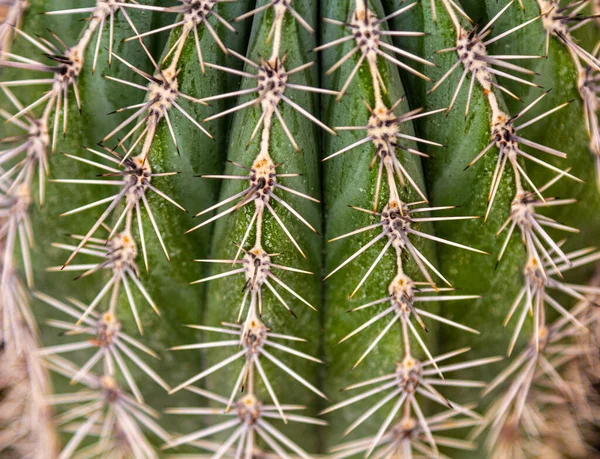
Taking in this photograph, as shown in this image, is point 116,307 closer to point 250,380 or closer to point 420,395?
point 250,380

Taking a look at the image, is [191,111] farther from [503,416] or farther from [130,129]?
[503,416]

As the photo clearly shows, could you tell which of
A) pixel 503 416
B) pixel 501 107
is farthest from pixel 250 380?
A: pixel 501 107

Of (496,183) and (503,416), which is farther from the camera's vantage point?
(503,416)

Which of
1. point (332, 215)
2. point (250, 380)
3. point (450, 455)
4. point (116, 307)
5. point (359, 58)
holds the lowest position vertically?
point (450, 455)

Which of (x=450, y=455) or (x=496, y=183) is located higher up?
(x=496, y=183)

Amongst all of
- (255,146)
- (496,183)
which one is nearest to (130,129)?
(255,146)

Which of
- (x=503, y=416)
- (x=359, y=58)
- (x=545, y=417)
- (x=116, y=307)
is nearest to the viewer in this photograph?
(x=359, y=58)

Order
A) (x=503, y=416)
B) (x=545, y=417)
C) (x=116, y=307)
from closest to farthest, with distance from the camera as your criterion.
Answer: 1. (x=116, y=307)
2. (x=503, y=416)
3. (x=545, y=417)
